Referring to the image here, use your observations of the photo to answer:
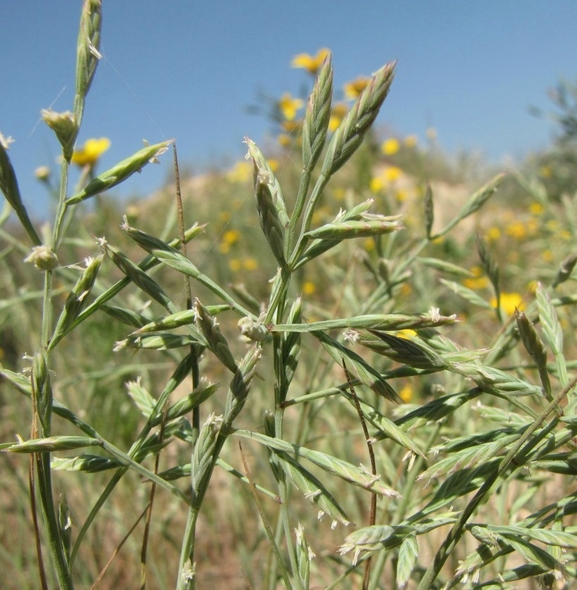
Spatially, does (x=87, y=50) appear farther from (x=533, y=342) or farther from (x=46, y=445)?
(x=533, y=342)

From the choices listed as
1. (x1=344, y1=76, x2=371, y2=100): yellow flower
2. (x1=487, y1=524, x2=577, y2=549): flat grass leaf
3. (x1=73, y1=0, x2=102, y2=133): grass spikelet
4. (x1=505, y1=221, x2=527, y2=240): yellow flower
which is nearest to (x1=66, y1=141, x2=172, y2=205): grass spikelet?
(x1=73, y1=0, x2=102, y2=133): grass spikelet

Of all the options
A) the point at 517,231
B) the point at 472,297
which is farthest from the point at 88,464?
the point at 517,231

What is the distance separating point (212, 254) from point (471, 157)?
3051 millimetres

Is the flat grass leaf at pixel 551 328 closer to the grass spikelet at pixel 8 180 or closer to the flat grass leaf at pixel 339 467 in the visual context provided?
the flat grass leaf at pixel 339 467

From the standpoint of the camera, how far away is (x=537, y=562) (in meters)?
0.50

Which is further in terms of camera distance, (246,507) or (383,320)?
(246,507)

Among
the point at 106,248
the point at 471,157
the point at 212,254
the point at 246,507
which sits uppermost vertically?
the point at 471,157

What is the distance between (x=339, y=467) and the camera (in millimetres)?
486

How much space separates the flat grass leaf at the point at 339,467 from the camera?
0.46 metres

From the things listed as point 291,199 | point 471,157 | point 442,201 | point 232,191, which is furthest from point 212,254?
point 442,201

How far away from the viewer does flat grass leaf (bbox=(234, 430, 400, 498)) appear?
462mm

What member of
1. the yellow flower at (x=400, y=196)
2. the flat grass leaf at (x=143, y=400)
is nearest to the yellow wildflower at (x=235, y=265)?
the yellow flower at (x=400, y=196)

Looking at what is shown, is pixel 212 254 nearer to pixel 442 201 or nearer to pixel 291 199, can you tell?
pixel 291 199

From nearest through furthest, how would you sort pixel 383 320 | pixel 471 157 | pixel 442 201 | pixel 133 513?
pixel 383 320, pixel 133 513, pixel 471 157, pixel 442 201
